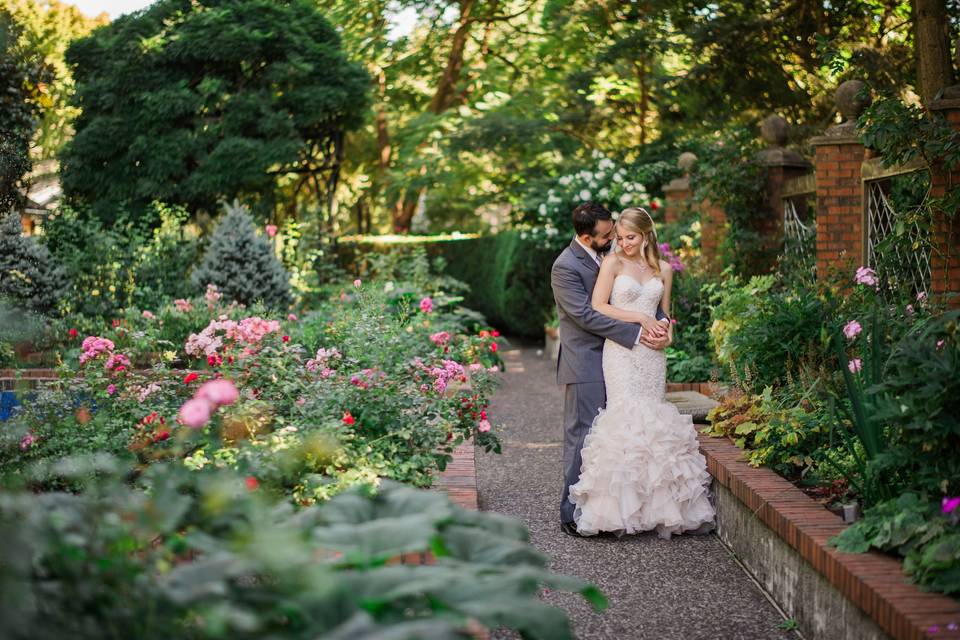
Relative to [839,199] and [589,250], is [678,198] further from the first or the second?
[589,250]

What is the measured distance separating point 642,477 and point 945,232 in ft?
8.08

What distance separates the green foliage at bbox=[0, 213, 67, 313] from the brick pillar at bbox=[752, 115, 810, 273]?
Answer: 662 cm

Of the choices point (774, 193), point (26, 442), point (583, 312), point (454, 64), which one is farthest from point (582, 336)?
point (454, 64)

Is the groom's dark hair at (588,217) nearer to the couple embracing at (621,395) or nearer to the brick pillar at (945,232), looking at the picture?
the couple embracing at (621,395)

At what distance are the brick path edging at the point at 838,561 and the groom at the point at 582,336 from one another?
28.3 inches

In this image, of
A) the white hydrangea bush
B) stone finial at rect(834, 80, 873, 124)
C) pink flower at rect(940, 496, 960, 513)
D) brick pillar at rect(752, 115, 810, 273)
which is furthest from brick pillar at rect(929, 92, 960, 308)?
the white hydrangea bush

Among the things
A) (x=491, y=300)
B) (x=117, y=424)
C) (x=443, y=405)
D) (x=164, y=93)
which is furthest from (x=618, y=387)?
(x=491, y=300)

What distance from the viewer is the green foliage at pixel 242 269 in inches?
402

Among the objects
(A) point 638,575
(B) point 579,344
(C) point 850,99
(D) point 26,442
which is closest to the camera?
(D) point 26,442

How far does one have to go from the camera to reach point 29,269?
9.09 metres

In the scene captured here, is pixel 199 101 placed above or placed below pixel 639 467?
above

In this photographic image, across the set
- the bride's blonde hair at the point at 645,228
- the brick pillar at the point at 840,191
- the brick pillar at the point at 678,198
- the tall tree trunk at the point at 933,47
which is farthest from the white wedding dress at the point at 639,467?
the brick pillar at the point at 678,198

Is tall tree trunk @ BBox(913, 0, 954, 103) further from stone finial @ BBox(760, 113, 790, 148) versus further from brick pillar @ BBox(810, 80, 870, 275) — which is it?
stone finial @ BBox(760, 113, 790, 148)

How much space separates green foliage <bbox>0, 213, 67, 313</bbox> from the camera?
357 inches
